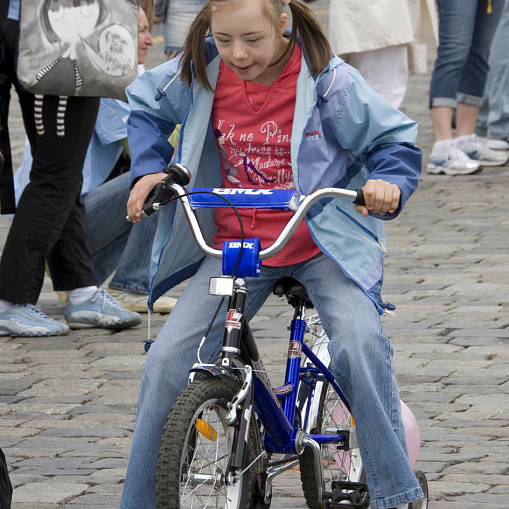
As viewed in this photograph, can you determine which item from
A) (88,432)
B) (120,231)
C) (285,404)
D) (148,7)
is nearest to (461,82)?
(148,7)

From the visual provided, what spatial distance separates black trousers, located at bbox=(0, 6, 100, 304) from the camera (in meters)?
5.64

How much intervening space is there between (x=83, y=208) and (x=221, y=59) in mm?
2983

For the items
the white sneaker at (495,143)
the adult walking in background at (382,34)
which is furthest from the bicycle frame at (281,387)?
the white sneaker at (495,143)

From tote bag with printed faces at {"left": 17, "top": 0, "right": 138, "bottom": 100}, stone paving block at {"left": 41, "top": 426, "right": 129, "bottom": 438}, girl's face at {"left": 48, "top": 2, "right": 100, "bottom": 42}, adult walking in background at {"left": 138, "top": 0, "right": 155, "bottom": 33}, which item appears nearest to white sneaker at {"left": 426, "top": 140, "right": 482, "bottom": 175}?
adult walking in background at {"left": 138, "top": 0, "right": 155, "bottom": 33}

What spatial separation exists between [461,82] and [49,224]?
4932 mm

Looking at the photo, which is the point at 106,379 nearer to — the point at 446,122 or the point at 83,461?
the point at 83,461

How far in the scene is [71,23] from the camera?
5.40 metres

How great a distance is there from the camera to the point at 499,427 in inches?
173

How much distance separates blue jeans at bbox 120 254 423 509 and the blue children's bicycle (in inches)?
5.9

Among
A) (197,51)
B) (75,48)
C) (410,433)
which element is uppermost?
(197,51)

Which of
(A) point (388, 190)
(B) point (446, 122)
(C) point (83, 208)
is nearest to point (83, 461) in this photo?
(A) point (388, 190)

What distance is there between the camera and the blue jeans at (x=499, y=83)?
9.79 meters

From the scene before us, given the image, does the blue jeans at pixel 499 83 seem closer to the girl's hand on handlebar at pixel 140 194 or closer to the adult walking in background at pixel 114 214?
the adult walking in background at pixel 114 214

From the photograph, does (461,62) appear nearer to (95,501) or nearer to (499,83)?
(499,83)
